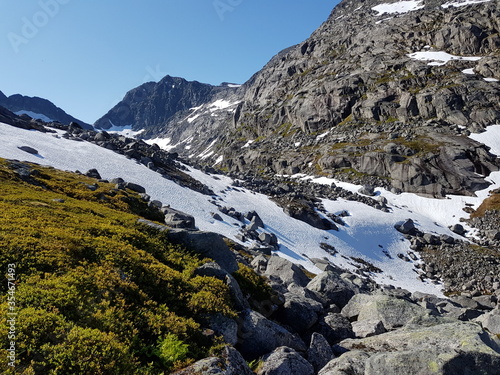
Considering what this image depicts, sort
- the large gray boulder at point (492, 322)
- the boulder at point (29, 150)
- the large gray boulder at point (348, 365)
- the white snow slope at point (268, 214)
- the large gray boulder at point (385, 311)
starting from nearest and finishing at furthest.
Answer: the large gray boulder at point (348, 365), the large gray boulder at point (385, 311), the large gray boulder at point (492, 322), the boulder at point (29, 150), the white snow slope at point (268, 214)

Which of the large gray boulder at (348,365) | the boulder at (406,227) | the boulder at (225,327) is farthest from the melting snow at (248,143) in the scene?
the large gray boulder at (348,365)

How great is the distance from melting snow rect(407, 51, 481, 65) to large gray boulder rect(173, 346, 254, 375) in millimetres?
170196

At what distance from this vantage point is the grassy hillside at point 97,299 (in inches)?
272

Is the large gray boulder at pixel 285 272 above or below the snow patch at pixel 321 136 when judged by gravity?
below

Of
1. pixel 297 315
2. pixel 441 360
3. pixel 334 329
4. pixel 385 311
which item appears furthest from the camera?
pixel 385 311

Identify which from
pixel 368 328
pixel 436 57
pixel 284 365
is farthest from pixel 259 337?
pixel 436 57

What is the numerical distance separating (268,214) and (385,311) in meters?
47.9

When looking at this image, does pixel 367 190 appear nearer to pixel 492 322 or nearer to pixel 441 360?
pixel 492 322

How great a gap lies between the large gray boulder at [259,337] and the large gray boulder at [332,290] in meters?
9.33

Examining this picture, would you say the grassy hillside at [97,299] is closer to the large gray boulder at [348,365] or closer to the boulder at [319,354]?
the boulder at [319,354]

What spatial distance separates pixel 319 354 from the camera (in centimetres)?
1155

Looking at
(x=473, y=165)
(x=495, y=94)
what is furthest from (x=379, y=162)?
(x=495, y=94)

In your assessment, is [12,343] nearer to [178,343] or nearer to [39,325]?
[39,325]

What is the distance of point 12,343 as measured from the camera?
654 cm
